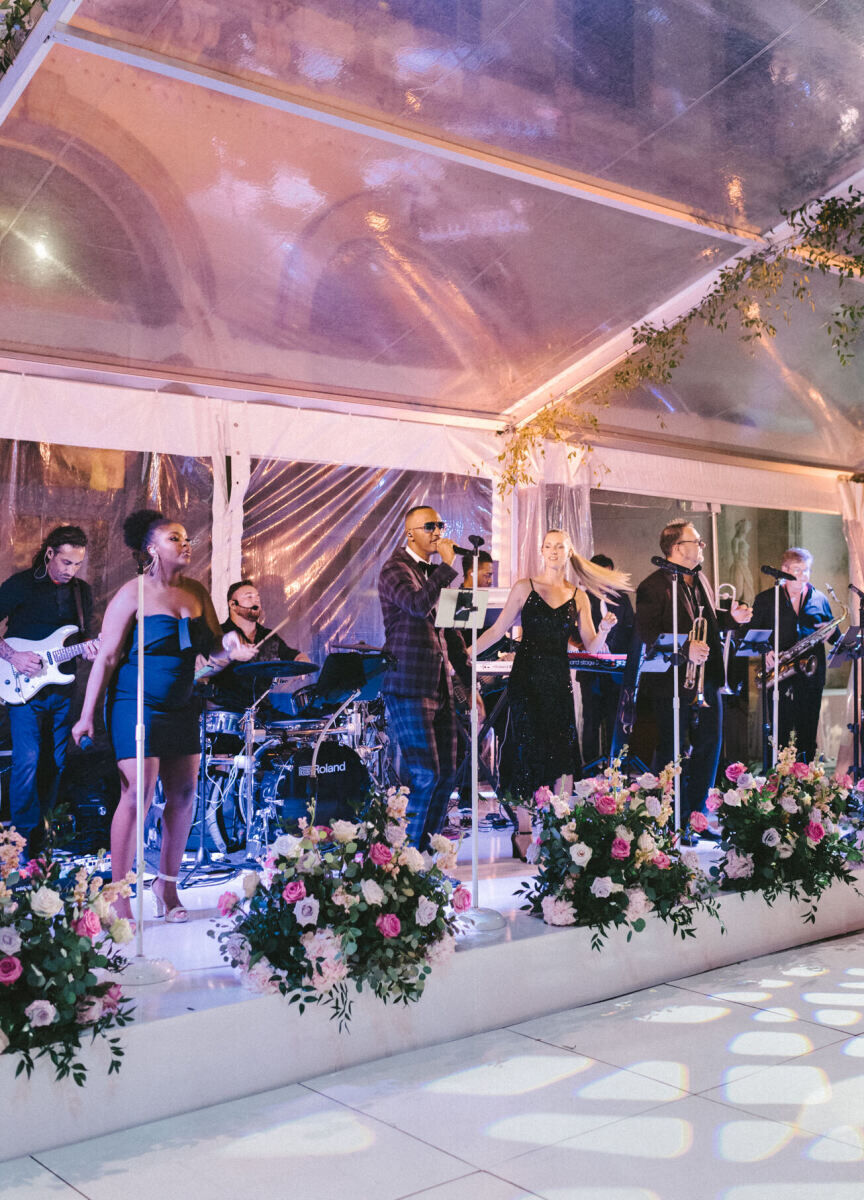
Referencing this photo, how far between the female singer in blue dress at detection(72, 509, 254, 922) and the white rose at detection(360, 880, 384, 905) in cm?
120

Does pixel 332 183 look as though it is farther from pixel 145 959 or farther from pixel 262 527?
pixel 145 959

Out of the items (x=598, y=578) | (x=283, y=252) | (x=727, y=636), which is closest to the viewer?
(x=283, y=252)

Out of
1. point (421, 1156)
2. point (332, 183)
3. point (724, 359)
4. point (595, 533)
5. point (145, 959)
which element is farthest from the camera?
point (595, 533)

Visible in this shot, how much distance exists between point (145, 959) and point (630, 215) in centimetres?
375

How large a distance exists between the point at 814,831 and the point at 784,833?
0.43ft

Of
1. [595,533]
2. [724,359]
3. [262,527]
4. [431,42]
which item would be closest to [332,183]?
[431,42]

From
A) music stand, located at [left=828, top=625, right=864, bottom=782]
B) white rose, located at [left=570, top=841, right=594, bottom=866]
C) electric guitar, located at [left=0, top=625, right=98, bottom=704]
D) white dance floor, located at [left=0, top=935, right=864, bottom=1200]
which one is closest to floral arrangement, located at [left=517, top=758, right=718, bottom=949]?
white rose, located at [left=570, top=841, right=594, bottom=866]

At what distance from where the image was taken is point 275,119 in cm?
432

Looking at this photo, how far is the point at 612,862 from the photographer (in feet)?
12.8

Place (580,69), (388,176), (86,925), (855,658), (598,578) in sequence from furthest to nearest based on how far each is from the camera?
(855,658), (598,578), (388,176), (580,69), (86,925)

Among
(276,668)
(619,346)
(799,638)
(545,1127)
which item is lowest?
(545,1127)

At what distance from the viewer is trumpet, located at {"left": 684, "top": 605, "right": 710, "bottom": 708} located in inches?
250

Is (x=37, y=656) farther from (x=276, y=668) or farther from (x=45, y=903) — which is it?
(x=45, y=903)

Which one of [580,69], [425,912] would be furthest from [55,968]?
[580,69]
